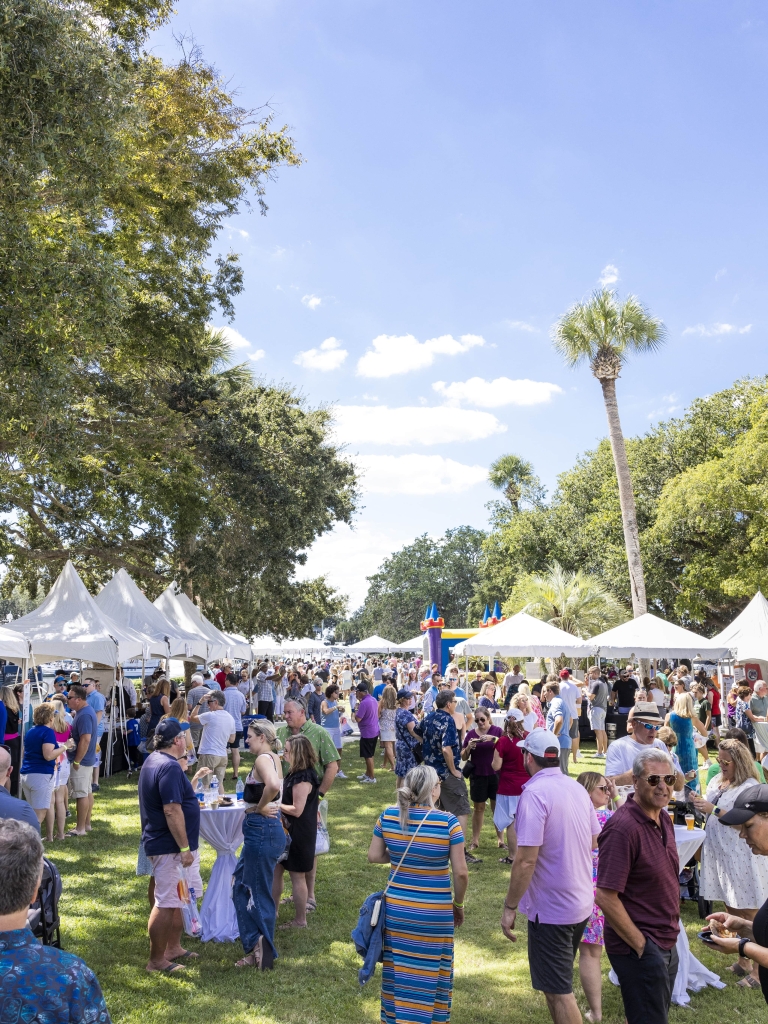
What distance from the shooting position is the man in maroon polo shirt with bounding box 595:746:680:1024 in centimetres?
322

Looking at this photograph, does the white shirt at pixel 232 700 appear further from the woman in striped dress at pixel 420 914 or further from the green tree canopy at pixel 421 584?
the green tree canopy at pixel 421 584

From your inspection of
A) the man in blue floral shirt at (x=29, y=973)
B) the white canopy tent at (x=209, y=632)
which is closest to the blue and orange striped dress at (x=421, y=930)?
the man in blue floral shirt at (x=29, y=973)

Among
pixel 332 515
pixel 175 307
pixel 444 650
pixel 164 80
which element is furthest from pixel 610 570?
pixel 164 80

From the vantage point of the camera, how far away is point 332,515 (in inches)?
1001

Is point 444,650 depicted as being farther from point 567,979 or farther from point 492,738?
point 567,979

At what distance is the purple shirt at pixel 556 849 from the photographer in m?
3.78

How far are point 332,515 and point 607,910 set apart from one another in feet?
73.6

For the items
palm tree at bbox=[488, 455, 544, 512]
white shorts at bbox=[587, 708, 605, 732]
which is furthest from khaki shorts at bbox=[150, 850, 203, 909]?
palm tree at bbox=[488, 455, 544, 512]

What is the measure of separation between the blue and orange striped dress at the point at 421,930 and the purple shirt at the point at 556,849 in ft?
1.54

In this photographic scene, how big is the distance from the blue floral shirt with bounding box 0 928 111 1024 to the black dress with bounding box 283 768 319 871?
389 centimetres

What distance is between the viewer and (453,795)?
770 centimetres

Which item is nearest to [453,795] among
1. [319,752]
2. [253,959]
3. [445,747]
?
[445,747]

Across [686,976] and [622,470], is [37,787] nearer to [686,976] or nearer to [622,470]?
[686,976]

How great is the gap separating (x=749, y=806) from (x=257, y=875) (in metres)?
3.64
